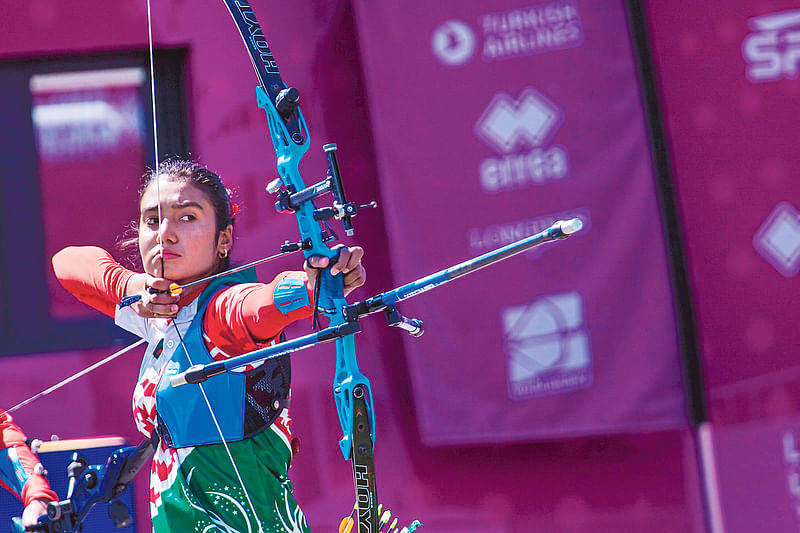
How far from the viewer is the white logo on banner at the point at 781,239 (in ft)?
11.4

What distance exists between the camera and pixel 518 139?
137 inches

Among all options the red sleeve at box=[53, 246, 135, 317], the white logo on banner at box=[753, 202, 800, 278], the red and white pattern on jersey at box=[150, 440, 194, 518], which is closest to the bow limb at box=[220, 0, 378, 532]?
the red and white pattern on jersey at box=[150, 440, 194, 518]

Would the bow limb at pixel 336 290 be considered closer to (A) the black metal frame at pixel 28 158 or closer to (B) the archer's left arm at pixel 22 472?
(B) the archer's left arm at pixel 22 472

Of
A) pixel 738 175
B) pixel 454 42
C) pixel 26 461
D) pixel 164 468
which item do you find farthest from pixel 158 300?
pixel 738 175

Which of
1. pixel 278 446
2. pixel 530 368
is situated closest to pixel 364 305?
pixel 278 446

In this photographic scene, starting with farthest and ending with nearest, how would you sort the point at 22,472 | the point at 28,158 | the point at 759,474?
the point at 28,158
the point at 759,474
the point at 22,472

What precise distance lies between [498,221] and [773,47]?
108cm

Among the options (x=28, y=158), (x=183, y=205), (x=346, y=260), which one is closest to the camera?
(x=346, y=260)

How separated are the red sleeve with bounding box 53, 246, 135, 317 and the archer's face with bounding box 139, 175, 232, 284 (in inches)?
7.0

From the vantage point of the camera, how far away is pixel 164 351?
196 centimetres

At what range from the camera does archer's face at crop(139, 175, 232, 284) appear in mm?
1941

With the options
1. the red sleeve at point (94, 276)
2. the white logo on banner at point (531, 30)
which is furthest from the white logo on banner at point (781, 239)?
the red sleeve at point (94, 276)

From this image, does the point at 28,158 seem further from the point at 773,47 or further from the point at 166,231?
the point at 773,47

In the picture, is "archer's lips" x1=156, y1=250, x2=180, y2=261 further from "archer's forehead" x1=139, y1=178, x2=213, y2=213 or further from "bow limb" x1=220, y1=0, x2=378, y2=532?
"bow limb" x1=220, y1=0, x2=378, y2=532
